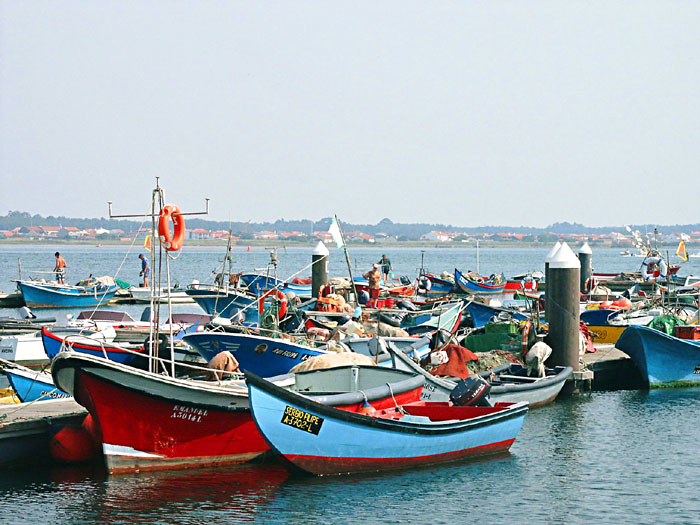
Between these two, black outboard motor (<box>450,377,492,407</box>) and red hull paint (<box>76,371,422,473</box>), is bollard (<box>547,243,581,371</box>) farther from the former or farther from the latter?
red hull paint (<box>76,371,422,473</box>)

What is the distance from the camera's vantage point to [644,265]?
5053 cm

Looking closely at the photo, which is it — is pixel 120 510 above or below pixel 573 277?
below

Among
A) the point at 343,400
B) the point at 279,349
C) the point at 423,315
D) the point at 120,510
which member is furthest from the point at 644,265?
the point at 120,510

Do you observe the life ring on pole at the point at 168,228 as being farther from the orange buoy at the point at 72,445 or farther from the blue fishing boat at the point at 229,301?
the blue fishing boat at the point at 229,301

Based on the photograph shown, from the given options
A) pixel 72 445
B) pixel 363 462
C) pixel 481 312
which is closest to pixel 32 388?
pixel 72 445

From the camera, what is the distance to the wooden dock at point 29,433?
1468 cm

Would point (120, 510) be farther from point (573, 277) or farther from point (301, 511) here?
point (573, 277)

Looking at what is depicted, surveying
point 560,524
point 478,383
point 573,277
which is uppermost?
point 573,277

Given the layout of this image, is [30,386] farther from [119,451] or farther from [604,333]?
[604,333]

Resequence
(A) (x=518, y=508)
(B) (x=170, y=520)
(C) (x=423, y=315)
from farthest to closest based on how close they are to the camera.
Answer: (C) (x=423, y=315), (A) (x=518, y=508), (B) (x=170, y=520)

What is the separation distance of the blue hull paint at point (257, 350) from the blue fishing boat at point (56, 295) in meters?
27.3

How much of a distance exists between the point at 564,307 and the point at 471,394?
18.2 feet

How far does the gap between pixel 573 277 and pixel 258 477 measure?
950 cm

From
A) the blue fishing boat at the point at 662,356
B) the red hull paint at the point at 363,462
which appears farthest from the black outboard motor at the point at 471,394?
the blue fishing boat at the point at 662,356
